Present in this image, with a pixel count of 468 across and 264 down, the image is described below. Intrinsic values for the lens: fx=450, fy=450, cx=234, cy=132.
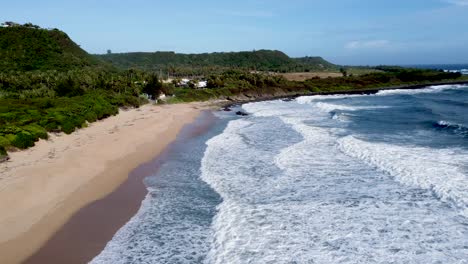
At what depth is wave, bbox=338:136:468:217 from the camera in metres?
16.1

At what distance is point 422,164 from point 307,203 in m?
7.52

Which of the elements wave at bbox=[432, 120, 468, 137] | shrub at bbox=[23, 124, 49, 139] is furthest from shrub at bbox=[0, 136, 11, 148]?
wave at bbox=[432, 120, 468, 137]

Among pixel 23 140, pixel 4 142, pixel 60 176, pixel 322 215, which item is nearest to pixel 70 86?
pixel 23 140

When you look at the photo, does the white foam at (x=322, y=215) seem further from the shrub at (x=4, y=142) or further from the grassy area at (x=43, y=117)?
the grassy area at (x=43, y=117)

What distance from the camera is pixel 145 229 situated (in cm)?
1342

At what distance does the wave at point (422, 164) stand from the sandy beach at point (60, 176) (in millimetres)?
11290

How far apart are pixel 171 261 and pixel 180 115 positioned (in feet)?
118

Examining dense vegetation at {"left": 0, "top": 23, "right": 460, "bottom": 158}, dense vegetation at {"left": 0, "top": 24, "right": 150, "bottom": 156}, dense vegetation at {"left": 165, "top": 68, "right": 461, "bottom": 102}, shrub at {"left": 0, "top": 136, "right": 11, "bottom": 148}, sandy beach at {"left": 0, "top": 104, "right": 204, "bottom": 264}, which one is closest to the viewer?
sandy beach at {"left": 0, "top": 104, "right": 204, "bottom": 264}

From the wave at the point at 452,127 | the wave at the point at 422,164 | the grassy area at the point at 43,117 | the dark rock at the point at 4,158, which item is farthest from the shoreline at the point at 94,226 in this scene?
the wave at the point at 452,127

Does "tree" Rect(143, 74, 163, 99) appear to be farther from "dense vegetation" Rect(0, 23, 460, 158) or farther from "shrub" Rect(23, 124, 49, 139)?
"shrub" Rect(23, 124, 49, 139)

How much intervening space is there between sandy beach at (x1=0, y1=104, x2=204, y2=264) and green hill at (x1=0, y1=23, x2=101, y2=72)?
181 ft

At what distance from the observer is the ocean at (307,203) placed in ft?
37.9

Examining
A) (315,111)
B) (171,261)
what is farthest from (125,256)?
(315,111)

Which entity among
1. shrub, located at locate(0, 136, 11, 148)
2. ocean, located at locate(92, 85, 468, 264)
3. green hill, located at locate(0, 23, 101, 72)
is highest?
green hill, located at locate(0, 23, 101, 72)
